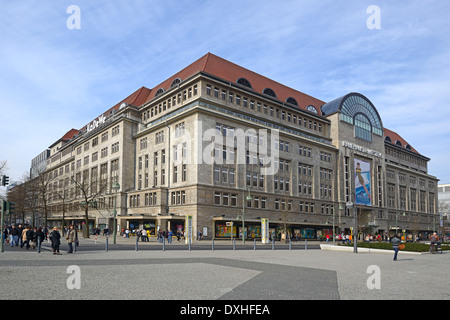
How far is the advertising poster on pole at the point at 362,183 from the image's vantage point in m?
79.9

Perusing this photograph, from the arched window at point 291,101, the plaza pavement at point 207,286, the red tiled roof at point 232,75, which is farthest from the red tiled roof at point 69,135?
the plaza pavement at point 207,286

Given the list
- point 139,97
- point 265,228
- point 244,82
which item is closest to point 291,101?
point 244,82

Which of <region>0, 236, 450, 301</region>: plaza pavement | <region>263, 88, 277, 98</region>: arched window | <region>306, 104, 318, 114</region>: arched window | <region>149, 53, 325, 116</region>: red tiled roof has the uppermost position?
<region>149, 53, 325, 116</region>: red tiled roof

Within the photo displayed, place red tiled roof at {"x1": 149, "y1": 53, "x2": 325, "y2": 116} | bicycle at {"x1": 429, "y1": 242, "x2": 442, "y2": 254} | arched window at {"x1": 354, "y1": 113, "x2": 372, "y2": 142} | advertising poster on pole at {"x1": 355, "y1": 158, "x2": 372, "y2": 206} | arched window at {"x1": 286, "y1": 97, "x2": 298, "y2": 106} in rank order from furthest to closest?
arched window at {"x1": 354, "y1": 113, "x2": 372, "y2": 142}
advertising poster on pole at {"x1": 355, "y1": 158, "x2": 372, "y2": 206}
arched window at {"x1": 286, "y1": 97, "x2": 298, "y2": 106}
red tiled roof at {"x1": 149, "y1": 53, "x2": 325, "y2": 116}
bicycle at {"x1": 429, "y1": 242, "x2": 442, "y2": 254}

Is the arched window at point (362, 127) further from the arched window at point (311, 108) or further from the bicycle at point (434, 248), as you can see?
the bicycle at point (434, 248)

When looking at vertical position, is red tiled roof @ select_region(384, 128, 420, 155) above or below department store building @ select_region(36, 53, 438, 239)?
above

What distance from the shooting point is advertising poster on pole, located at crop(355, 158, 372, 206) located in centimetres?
7988

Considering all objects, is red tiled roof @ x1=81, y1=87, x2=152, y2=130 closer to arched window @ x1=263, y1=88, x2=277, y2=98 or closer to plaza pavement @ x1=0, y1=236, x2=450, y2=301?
arched window @ x1=263, y1=88, x2=277, y2=98

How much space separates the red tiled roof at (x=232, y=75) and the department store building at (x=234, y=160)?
26 cm

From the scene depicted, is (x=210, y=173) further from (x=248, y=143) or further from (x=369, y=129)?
(x=369, y=129)

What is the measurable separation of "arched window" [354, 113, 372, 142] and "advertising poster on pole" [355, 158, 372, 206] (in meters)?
5.56

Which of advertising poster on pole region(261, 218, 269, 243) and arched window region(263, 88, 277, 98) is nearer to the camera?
advertising poster on pole region(261, 218, 269, 243)

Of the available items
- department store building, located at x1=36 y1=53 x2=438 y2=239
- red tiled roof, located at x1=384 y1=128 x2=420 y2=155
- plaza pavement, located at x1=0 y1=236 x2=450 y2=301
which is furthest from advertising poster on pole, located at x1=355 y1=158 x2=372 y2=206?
A: plaza pavement, located at x1=0 y1=236 x2=450 y2=301
